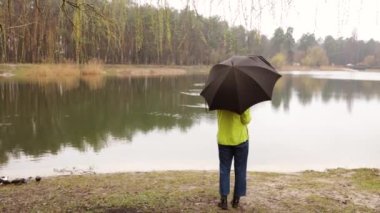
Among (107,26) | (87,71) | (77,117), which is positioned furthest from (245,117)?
(87,71)

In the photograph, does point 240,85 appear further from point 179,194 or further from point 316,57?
point 316,57

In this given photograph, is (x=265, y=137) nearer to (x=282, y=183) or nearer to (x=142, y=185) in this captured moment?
(x=282, y=183)

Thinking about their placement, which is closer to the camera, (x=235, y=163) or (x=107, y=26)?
(x=107, y=26)

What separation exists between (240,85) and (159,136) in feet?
34.3

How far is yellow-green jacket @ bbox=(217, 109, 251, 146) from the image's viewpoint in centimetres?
458

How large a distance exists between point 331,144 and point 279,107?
10106mm

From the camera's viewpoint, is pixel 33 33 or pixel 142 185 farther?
pixel 142 185

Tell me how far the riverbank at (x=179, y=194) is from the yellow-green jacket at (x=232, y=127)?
3.07 feet

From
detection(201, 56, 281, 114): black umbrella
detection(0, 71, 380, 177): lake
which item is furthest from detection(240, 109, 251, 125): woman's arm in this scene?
detection(0, 71, 380, 177): lake

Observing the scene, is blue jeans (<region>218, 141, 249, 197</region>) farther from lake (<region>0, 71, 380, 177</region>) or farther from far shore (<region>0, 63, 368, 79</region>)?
far shore (<region>0, 63, 368, 79</region>)

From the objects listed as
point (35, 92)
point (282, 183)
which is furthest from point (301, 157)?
point (35, 92)

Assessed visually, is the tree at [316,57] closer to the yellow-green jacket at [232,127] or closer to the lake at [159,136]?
the lake at [159,136]

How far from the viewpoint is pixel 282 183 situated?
7125 millimetres

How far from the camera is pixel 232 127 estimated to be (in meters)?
4.59
